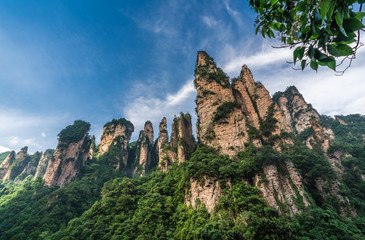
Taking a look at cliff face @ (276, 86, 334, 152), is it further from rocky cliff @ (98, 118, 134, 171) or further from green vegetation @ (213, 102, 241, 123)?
rocky cliff @ (98, 118, 134, 171)

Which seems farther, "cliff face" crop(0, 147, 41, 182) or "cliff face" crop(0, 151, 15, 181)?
"cliff face" crop(0, 151, 15, 181)

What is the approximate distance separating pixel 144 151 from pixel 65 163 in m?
18.6

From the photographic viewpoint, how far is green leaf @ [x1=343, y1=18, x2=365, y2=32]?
1.07m

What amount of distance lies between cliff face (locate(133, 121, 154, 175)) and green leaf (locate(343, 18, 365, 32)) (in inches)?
1683

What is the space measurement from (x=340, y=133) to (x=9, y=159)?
109659mm

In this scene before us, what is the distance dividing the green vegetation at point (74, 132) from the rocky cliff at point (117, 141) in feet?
22.6

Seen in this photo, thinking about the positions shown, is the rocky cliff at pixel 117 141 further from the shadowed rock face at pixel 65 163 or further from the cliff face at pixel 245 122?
the cliff face at pixel 245 122

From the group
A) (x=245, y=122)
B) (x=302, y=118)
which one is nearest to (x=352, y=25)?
(x=245, y=122)

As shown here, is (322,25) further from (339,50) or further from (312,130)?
(312,130)

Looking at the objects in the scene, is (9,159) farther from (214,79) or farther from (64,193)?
(214,79)

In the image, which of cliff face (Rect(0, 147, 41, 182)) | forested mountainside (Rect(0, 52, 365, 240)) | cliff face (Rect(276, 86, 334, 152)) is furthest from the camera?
cliff face (Rect(0, 147, 41, 182))

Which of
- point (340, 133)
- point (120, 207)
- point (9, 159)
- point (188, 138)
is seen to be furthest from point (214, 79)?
point (9, 159)

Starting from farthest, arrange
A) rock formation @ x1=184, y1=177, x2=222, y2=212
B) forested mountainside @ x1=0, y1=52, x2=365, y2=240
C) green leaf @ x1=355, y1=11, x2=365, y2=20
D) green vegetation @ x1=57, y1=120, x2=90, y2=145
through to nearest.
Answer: green vegetation @ x1=57, y1=120, x2=90, y2=145 → rock formation @ x1=184, y1=177, x2=222, y2=212 → forested mountainside @ x1=0, y1=52, x2=365, y2=240 → green leaf @ x1=355, y1=11, x2=365, y2=20

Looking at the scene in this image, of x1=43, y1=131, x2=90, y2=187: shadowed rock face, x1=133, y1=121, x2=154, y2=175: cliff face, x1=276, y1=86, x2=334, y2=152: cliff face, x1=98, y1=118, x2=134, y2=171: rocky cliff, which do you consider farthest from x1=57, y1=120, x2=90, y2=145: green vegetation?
x1=276, y1=86, x2=334, y2=152: cliff face
